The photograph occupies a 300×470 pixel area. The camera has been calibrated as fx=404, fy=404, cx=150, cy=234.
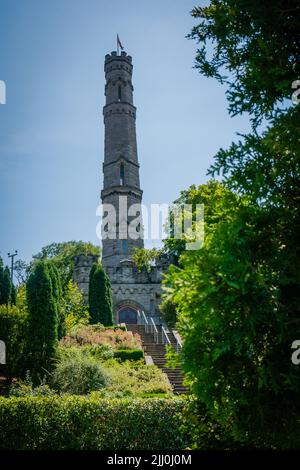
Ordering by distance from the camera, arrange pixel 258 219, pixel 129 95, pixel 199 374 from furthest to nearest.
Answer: pixel 129 95 → pixel 258 219 → pixel 199 374

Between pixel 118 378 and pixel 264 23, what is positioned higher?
pixel 264 23

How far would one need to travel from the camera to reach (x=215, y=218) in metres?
5.40

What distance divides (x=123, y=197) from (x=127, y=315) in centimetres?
1081

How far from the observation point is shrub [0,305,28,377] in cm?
1664

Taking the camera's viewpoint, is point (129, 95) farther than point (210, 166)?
Yes

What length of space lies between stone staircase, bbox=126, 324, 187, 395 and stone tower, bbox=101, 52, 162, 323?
4472 mm

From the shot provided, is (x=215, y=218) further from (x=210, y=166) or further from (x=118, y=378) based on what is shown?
(x=118, y=378)

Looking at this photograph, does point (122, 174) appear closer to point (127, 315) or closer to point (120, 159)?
point (120, 159)

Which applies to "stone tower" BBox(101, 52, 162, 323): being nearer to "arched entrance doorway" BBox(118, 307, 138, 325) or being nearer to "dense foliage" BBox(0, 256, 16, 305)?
"arched entrance doorway" BBox(118, 307, 138, 325)

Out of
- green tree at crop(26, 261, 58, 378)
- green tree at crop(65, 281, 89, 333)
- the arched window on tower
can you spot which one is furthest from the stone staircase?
the arched window on tower

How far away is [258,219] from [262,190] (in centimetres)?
43

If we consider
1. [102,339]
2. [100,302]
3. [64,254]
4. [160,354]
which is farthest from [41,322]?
[64,254]

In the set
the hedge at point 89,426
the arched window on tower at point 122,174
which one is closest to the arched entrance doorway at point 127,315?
the arched window on tower at point 122,174
